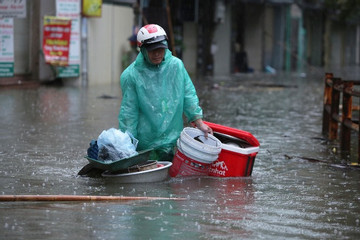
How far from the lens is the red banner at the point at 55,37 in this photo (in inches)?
867

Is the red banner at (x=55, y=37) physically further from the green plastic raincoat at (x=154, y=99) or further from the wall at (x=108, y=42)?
the green plastic raincoat at (x=154, y=99)

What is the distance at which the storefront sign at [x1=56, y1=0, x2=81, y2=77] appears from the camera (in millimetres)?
22281

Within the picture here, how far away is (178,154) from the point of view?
7887mm

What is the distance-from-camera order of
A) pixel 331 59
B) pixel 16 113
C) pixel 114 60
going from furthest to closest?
pixel 331 59 → pixel 114 60 → pixel 16 113

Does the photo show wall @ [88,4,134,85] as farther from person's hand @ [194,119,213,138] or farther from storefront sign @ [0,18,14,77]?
person's hand @ [194,119,213,138]

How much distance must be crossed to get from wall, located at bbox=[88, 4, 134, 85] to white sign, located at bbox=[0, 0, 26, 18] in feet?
13.3

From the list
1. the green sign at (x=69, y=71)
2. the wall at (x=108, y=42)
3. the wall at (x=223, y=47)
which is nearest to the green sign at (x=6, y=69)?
the green sign at (x=69, y=71)

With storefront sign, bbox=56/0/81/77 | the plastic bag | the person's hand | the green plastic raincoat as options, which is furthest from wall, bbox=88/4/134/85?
the plastic bag

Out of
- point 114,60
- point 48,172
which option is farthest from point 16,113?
point 114,60

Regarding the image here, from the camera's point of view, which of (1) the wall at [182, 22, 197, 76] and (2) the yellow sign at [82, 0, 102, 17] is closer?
(2) the yellow sign at [82, 0, 102, 17]

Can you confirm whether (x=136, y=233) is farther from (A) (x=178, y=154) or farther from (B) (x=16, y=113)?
(B) (x=16, y=113)

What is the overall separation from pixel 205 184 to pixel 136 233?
230 cm

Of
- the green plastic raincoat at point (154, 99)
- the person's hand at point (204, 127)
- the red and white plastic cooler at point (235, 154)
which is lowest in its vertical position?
the red and white plastic cooler at point (235, 154)

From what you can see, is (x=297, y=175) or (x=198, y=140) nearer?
(x=198, y=140)
